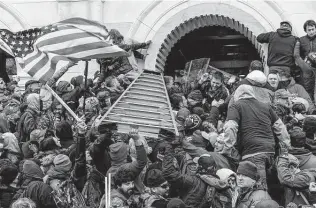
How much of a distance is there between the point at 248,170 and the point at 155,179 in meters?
1.25

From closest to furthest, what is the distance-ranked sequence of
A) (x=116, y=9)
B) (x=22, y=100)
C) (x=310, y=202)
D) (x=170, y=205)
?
(x=170, y=205) < (x=310, y=202) < (x=22, y=100) < (x=116, y=9)

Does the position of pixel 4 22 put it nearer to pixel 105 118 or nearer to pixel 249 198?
pixel 105 118

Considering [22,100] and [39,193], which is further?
[22,100]

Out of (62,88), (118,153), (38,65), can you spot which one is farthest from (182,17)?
(118,153)

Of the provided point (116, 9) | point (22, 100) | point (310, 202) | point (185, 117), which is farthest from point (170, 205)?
point (116, 9)

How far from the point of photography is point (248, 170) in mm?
14133

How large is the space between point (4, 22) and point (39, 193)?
9.97m

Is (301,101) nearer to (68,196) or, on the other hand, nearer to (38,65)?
(38,65)

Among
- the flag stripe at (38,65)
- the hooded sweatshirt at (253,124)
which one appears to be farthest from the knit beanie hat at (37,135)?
the hooded sweatshirt at (253,124)

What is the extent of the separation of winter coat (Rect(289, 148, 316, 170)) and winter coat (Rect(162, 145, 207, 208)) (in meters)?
1.59

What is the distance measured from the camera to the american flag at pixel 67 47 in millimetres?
16312

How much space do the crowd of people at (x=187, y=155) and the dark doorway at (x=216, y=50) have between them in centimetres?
490

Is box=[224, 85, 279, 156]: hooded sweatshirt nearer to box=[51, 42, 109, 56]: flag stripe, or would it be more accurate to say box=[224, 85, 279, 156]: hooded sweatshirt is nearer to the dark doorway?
box=[51, 42, 109, 56]: flag stripe

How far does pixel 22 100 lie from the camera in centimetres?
1983
